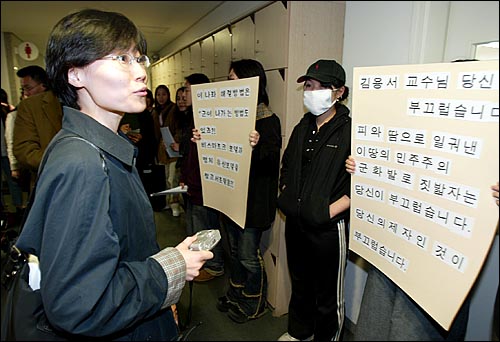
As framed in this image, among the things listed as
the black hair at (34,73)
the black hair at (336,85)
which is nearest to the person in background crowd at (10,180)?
the black hair at (34,73)

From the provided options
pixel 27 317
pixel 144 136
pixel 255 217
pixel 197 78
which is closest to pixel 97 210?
pixel 27 317

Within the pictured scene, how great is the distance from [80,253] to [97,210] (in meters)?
0.06

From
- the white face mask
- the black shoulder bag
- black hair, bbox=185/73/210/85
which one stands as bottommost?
the black shoulder bag

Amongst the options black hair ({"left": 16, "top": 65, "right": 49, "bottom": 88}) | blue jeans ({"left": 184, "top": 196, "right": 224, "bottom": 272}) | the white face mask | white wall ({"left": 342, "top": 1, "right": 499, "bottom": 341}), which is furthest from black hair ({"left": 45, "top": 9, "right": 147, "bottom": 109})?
black hair ({"left": 16, "top": 65, "right": 49, "bottom": 88})

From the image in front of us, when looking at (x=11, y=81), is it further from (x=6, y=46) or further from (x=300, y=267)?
(x=300, y=267)

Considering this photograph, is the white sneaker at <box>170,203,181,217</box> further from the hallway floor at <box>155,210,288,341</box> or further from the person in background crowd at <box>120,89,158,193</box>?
the person in background crowd at <box>120,89,158,193</box>

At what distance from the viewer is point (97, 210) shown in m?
0.40

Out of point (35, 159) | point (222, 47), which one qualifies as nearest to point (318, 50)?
point (222, 47)

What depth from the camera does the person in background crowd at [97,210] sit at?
1.26 ft

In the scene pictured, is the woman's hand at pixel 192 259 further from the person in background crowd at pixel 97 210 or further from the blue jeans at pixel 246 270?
the blue jeans at pixel 246 270

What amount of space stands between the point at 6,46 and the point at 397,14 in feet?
4.66

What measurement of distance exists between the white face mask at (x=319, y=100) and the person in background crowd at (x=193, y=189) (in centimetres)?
33

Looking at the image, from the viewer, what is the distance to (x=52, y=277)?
1.26 feet

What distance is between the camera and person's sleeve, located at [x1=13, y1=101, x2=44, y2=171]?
3.86 feet
